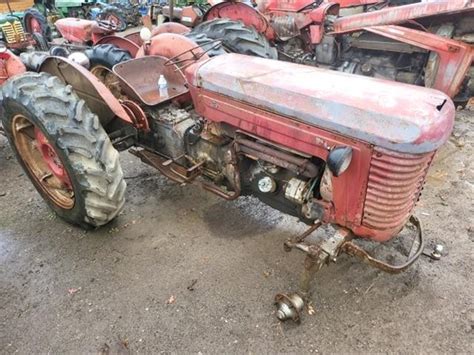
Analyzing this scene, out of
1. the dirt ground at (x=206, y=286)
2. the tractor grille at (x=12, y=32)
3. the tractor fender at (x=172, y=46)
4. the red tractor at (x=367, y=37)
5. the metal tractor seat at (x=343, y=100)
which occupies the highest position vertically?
the metal tractor seat at (x=343, y=100)

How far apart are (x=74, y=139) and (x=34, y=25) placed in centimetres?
766

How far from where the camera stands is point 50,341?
2.05 metres

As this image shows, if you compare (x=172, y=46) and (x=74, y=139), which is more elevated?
(x=172, y=46)

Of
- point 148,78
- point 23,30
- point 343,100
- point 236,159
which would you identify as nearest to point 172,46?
point 148,78

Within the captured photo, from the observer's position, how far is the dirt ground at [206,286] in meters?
2.05

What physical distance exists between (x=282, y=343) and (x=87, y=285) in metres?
1.28

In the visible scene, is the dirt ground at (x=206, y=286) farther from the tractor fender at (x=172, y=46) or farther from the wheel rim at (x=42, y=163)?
the tractor fender at (x=172, y=46)

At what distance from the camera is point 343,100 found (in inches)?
69.5

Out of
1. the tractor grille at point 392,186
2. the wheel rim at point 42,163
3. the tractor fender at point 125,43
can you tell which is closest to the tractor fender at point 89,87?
the wheel rim at point 42,163

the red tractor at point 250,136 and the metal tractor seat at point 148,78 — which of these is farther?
the metal tractor seat at point 148,78

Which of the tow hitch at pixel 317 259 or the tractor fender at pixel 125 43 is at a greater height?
the tractor fender at pixel 125 43

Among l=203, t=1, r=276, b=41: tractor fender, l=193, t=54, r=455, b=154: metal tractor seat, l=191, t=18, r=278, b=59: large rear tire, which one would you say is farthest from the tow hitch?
l=203, t=1, r=276, b=41: tractor fender

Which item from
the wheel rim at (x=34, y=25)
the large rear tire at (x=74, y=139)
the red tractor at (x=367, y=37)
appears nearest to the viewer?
the large rear tire at (x=74, y=139)

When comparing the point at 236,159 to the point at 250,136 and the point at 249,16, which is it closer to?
the point at 250,136
